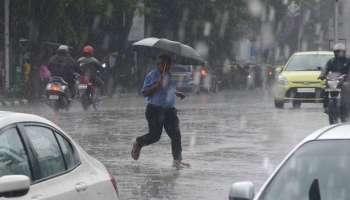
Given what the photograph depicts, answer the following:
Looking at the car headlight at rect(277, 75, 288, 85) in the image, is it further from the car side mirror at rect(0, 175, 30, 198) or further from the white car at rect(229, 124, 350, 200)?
the car side mirror at rect(0, 175, 30, 198)

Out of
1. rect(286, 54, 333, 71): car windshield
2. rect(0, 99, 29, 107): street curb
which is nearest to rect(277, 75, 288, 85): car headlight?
rect(286, 54, 333, 71): car windshield

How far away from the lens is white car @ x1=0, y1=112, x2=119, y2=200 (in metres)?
6.87

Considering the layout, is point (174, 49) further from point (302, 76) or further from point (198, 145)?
point (302, 76)

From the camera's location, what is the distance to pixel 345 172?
677 centimetres

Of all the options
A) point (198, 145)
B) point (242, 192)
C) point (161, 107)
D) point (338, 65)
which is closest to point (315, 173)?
point (242, 192)

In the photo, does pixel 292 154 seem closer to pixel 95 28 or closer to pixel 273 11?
pixel 95 28

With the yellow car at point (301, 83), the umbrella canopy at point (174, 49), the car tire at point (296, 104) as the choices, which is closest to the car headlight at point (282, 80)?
the yellow car at point (301, 83)

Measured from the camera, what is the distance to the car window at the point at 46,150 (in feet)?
23.8

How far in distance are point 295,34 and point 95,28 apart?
134 ft

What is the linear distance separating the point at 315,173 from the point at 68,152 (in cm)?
180

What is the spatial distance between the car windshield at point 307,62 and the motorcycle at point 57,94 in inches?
297

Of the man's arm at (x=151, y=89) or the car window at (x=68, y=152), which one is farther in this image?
the man's arm at (x=151, y=89)

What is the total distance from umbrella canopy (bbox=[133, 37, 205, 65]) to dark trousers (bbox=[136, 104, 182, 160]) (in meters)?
0.94

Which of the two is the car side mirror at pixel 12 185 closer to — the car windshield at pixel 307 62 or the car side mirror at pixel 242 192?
the car side mirror at pixel 242 192
